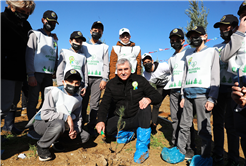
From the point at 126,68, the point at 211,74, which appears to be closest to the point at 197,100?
the point at 211,74

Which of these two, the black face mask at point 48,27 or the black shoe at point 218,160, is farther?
the black face mask at point 48,27

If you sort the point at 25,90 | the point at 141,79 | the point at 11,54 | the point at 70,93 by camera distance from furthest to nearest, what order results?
the point at 25,90 < the point at 141,79 < the point at 70,93 < the point at 11,54

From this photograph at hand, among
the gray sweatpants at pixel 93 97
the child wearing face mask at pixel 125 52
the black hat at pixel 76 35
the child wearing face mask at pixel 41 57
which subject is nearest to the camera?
the child wearing face mask at pixel 41 57

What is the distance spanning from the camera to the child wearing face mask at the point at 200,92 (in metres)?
2.57

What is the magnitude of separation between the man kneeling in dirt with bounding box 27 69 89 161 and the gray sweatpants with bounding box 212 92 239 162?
248cm

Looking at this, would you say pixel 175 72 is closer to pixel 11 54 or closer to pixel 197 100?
pixel 197 100

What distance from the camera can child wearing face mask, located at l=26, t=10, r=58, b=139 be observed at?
128 inches

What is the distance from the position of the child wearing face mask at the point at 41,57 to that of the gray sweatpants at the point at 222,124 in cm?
354

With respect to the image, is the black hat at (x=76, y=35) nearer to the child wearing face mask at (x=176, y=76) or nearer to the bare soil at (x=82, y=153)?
the child wearing face mask at (x=176, y=76)

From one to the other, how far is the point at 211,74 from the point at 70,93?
8.13 feet

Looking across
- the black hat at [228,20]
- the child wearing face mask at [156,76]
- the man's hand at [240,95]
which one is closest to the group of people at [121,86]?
the black hat at [228,20]

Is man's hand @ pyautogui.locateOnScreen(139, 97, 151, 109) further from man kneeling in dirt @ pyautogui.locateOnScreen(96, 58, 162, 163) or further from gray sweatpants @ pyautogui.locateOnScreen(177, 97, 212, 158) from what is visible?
gray sweatpants @ pyautogui.locateOnScreen(177, 97, 212, 158)

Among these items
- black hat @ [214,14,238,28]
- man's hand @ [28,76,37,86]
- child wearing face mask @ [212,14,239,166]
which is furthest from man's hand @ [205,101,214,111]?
man's hand @ [28,76,37,86]

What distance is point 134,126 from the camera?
327cm
